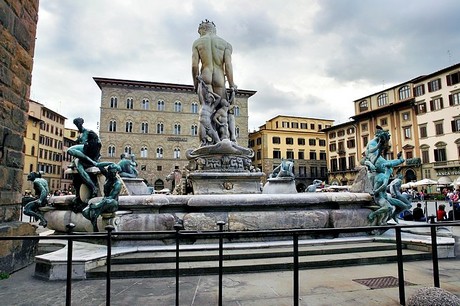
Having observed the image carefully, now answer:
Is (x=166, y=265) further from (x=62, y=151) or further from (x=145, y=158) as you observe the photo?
(x=62, y=151)

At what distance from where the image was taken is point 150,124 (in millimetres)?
58656

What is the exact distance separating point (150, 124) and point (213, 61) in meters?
49.8

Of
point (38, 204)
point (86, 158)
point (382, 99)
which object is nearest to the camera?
point (86, 158)

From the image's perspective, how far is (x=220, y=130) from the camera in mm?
10625

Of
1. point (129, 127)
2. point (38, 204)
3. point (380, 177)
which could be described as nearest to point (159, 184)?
point (129, 127)

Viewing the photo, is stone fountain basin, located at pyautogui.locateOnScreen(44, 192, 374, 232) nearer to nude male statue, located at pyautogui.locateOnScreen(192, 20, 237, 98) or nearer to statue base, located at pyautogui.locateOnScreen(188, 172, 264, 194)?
statue base, located at pyautogui.locateOnScreen(188, 172, 264, 194)

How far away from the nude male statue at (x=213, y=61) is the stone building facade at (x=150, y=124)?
4704 centimetres

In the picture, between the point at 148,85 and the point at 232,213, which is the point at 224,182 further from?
the point at 148,85

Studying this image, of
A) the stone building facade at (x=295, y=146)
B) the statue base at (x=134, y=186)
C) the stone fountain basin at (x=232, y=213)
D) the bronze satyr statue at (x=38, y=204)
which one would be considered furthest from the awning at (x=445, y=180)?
the bronze satyr statue at (x=38, y=204)

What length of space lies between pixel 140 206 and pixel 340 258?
363 centimetres

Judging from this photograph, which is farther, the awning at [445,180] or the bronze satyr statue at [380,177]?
the awning at [445,180]

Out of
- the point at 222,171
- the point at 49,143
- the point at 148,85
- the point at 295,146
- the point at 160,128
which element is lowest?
the point at 222,171

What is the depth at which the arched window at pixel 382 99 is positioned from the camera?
2043 inches

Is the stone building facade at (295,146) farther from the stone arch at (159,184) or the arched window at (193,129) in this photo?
the stone arch at (159,184)
